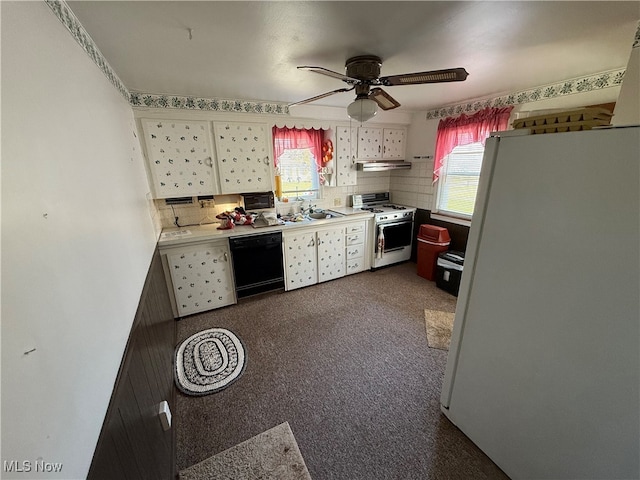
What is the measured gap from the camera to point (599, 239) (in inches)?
37.3

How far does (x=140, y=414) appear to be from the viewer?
1071 mm

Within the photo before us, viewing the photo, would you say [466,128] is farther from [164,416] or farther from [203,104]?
[164,416]

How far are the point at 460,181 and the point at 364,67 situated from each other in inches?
92.2

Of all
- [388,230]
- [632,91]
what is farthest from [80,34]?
[388,230]

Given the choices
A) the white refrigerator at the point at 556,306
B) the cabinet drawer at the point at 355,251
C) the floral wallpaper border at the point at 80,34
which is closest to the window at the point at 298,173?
the cabinet drawer at the point at 355,251

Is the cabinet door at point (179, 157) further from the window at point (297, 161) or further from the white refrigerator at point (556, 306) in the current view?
the white refrigerator at point (556, 306)

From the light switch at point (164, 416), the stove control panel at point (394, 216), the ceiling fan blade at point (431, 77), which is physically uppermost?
the ceiling fan blade at point (431, 77)

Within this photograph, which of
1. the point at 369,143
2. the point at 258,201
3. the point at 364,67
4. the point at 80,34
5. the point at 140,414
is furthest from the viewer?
the point at 369,143

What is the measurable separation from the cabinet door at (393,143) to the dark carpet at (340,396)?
7.54 feet

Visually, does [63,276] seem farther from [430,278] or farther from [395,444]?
[430,278]

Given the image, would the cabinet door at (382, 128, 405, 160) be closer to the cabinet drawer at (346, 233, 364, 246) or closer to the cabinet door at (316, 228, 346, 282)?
the cabinet drawer at (346, 233, 364, 246)

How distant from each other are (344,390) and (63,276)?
1.84 m

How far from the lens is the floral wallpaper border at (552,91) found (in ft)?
6.66

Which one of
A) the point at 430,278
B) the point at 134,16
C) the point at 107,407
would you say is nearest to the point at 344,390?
the point at 107,407
